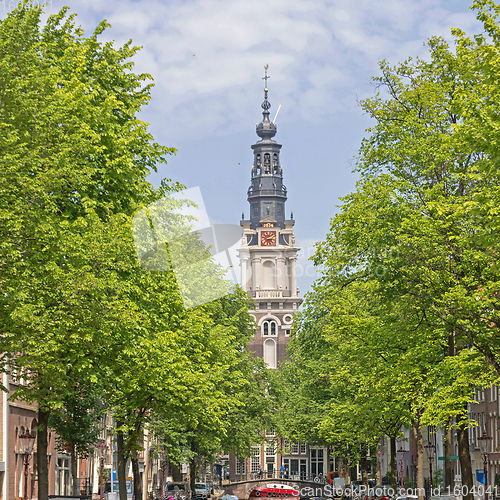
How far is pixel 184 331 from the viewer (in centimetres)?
4169

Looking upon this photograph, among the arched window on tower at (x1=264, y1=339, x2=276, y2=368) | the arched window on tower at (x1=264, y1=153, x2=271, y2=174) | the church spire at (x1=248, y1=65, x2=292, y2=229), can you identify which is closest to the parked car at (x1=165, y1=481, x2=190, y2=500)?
the arched window on tower at (x1=264, y1=339, x2=276, y2=368)

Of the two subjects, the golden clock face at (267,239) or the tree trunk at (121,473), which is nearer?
the tree trunk at (121,473)

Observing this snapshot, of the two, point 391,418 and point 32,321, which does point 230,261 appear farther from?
point 32,321

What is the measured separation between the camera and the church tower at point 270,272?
168750 millimetres

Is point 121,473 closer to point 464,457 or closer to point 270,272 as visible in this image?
point 464,457

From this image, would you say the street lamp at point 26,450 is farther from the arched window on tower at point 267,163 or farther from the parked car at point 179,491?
the arched window on tower at point 267,163

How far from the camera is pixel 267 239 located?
174m

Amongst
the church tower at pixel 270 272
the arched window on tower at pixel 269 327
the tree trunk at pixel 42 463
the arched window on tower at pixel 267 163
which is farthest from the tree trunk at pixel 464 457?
the arched window on tower at pixel 267 163

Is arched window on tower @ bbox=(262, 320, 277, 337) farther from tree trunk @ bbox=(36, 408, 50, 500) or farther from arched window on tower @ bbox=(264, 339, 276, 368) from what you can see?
tree trunk @ bbox=(36, 408, 50, 500)

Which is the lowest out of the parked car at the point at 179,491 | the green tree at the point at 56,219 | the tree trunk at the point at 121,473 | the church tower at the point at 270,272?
the parked car at the point at 179,491

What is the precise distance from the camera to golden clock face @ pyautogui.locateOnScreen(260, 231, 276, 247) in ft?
568

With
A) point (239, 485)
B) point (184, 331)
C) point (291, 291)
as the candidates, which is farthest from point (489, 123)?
point (291, 291)

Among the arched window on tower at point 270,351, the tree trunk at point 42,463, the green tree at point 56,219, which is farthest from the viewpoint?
the arched window on tower at point 270,351

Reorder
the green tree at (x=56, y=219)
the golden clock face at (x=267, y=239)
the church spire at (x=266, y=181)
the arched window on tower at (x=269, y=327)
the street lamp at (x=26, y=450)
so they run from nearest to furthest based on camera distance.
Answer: the green tree at (x=56, y=219), the street lamp at (x=26, y=450), the arched window on tower at (x=269, y=327), the golden clock face at (x=267, y=239), the church spire at (x=266, y=181)
